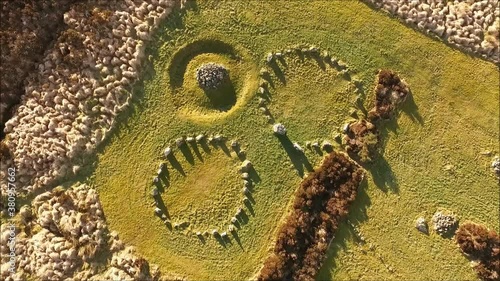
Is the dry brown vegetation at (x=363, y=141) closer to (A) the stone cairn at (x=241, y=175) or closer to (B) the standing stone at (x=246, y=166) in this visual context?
(B) the standing stone at (x=246, y=166)

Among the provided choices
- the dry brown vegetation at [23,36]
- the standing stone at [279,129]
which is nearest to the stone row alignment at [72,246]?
the dry brown vegetation at [23,36]

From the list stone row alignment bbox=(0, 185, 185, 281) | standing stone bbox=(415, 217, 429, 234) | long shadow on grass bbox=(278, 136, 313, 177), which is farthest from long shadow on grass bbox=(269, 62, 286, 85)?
stone row alignment bbox=(0, 185, 185, 281)

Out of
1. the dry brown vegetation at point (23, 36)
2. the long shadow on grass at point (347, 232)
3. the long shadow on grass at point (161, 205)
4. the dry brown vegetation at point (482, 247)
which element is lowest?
the dry brown vegetation at point (482, 247)

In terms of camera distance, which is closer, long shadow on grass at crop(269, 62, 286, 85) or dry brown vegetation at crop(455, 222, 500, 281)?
dry brown vegetation at crop(455, 222, 500, 281)

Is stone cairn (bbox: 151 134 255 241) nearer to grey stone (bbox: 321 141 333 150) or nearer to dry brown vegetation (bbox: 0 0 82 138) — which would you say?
grey stone (bbox: 321 141 333 150)

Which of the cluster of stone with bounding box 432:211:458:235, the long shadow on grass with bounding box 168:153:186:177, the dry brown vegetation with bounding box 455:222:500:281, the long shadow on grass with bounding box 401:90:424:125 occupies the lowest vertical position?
the dry brown vegetation with bounding box 455:222:500:281

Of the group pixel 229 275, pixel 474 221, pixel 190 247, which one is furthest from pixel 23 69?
pixel 474 221

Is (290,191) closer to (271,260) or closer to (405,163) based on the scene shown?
(271,260)

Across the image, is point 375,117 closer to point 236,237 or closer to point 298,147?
point 298,147
